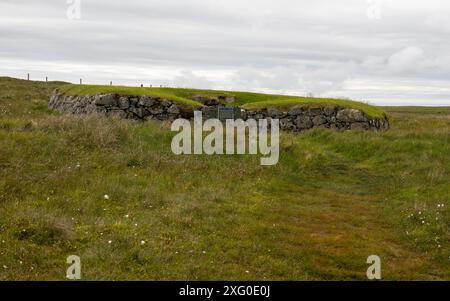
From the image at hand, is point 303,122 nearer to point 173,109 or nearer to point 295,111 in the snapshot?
point 295,111

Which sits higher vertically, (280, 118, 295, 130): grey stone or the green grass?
the green grass

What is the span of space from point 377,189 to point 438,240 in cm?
501

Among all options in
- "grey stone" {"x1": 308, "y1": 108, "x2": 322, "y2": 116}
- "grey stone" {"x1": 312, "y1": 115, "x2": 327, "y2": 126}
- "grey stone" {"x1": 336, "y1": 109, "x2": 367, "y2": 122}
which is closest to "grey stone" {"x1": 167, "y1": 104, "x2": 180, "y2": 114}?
"grey stone" {"x1": 308, "y1": 108, "x2": 322, "y2": 116}

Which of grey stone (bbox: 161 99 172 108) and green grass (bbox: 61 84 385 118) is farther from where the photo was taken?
green grass (bbox: 61 84 385 118)

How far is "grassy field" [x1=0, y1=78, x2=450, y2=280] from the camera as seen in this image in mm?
7902

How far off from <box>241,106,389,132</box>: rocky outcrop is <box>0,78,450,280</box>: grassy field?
675 centimetres

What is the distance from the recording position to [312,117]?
2650cm

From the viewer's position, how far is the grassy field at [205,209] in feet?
25.9

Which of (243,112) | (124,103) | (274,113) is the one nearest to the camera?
(124,103)

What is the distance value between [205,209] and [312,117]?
16693mm

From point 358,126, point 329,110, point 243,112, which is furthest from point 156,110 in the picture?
point 358,126

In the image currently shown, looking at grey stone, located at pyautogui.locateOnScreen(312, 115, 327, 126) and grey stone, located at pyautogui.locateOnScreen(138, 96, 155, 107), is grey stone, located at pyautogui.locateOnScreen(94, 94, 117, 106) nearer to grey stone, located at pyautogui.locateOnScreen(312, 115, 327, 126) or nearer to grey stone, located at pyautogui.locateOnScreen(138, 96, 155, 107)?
grey stone, located at pyautogui.locateOnScreen(138, 96, 155, 107)

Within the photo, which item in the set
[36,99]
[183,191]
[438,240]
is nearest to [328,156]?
[183,191]

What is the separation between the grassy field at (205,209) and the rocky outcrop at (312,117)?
22.1 ft
